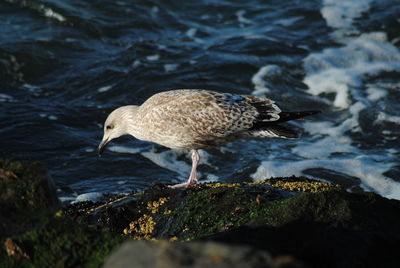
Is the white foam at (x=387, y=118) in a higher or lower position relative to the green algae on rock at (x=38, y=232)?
lower

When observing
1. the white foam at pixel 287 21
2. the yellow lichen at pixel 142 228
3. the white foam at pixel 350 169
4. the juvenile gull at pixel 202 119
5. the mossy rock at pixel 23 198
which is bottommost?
the white foam at pixel 350 169

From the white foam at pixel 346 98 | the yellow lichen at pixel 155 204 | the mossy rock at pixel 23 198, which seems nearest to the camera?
the mossy rock at pixel 23 198

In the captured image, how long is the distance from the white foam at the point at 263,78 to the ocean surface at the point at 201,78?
0.02m

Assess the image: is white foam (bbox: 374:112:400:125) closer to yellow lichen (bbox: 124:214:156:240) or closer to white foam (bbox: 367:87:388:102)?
white foam (bbox: 367:87:388:102)

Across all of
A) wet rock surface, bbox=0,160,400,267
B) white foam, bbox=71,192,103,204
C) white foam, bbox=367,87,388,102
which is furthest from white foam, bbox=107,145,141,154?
wet rock surface, bbox=0,160,400,267

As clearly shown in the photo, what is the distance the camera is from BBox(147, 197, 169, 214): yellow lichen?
516 cm

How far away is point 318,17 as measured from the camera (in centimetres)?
1534

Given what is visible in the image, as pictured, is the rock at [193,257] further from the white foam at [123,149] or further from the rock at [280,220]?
the white foam at [123,149]

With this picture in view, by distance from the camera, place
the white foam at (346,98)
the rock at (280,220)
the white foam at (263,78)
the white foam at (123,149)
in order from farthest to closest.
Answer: the white foam at (263,78), the white foam at (123,149), the white foam at (346,98), the rock at (280,220)

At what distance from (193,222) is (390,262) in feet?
5.58

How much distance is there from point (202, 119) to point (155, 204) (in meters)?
1.71

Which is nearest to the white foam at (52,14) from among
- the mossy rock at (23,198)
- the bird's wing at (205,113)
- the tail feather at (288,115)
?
the bird's wing at (205,113)

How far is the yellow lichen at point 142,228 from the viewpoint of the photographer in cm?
487

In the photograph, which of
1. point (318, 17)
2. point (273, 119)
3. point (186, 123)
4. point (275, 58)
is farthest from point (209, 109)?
point (318, 17)
